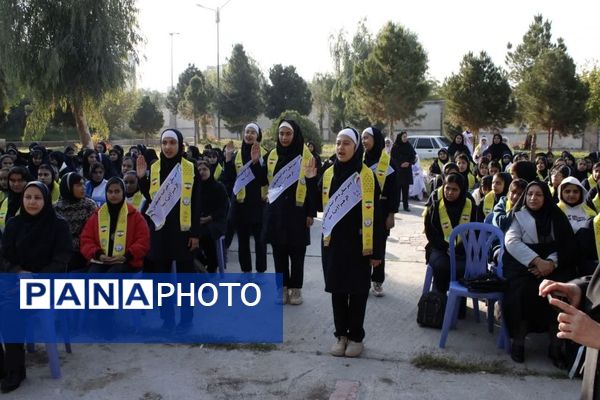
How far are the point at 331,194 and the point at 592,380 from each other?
2.83 m

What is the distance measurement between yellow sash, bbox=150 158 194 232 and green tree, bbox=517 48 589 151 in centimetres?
2422

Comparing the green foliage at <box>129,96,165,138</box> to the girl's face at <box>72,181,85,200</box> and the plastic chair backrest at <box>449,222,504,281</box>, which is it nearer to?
the girl's face at <box>72,181,85,200</box>

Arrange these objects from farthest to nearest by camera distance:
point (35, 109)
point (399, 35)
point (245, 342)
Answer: point (399, 35) < point (35, 109) < point (245, 342)

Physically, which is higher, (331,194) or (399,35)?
(399,35)

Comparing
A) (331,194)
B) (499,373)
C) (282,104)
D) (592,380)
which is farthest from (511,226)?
(282,104)

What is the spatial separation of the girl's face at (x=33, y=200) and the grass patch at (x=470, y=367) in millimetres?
3176

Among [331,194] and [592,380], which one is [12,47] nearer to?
[331,194]

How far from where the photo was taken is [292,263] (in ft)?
20.1

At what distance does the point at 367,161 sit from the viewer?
252 inches

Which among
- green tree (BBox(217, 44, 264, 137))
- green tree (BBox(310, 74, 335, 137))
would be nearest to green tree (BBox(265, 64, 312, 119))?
green tree (BBox(217, 44, 264, 137))

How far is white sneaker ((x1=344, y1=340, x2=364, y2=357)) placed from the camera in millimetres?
4746

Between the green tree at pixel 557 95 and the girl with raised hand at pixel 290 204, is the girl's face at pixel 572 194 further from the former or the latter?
the green tree at pixel 557 95

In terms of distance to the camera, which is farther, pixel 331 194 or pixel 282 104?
pixel 282 104

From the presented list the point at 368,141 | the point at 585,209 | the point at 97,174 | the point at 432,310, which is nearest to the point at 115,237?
the point at 97,174
